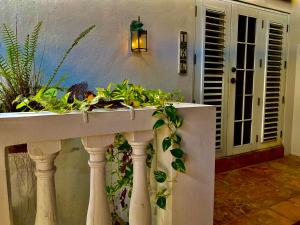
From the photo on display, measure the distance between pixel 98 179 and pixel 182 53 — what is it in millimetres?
2079

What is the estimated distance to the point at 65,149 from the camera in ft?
3.10

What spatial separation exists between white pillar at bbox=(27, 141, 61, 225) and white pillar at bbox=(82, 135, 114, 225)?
91mm

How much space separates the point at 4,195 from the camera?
0.58m

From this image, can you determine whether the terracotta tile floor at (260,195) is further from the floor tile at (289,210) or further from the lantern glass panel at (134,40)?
the lantern glass panel at (134,40)

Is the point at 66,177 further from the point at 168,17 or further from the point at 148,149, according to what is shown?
the point at 168,17

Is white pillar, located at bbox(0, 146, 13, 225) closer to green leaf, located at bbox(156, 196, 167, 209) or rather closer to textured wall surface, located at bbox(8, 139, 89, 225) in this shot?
textured wall surface, located at bbox(8, 139, 89, 225)

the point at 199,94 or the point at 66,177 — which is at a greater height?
the point at 199,94

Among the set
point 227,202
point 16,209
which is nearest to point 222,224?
point 227,202

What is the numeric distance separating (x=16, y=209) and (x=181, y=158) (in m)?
0.61

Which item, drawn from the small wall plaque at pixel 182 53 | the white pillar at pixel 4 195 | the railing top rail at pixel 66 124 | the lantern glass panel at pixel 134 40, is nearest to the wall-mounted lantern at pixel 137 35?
the lantern glass panel at pixel 134 40

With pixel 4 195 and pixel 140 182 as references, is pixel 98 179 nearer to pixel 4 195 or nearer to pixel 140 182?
pixel 140 182

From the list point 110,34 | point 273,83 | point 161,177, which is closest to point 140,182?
point 161,177

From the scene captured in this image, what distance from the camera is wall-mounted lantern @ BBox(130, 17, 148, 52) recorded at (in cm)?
224

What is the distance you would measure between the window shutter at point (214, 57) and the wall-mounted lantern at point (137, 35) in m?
0.77
